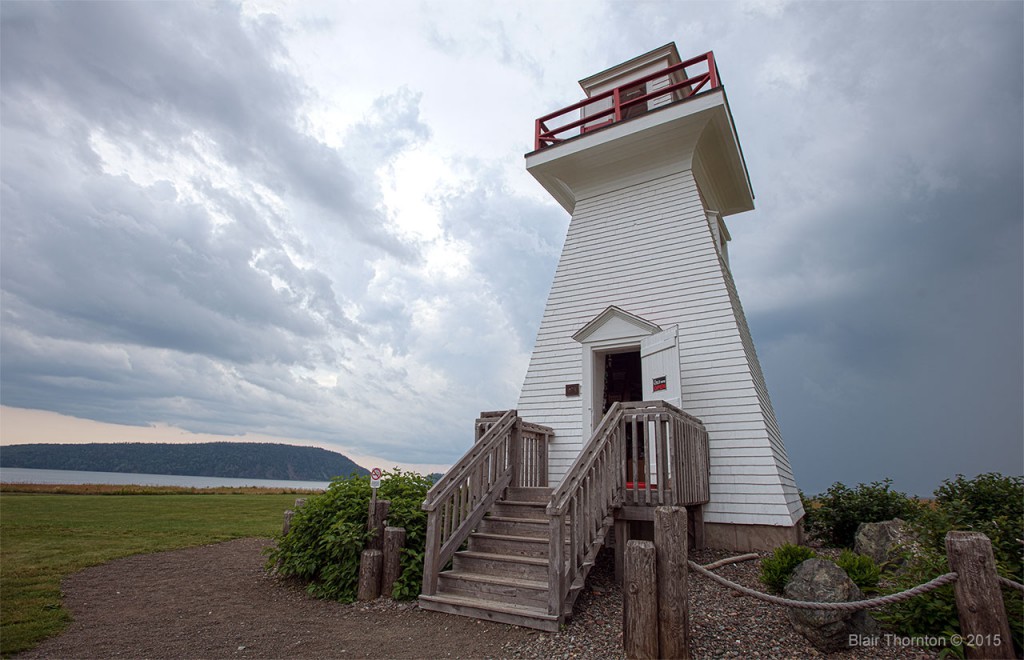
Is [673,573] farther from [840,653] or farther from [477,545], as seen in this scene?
[477,545]

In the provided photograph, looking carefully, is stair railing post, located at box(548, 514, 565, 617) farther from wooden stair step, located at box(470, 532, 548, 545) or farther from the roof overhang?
the roof overhang

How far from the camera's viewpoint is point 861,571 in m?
4.70

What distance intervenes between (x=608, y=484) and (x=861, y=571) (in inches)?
97.9

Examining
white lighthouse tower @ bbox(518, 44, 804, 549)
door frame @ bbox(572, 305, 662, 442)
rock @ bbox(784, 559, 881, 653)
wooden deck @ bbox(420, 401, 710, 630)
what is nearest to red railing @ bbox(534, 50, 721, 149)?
white lighthouse tower @ bbox(518, 44, 804, 549)

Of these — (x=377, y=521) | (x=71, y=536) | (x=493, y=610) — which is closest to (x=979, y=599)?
(x=493, y=610)

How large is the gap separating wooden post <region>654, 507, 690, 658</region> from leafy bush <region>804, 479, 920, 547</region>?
602 centimetres

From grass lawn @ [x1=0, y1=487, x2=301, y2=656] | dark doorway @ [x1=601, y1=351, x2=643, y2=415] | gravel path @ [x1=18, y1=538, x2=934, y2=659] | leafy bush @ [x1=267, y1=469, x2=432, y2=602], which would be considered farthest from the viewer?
dark doorway @ [x1=601, y1=351, x2=643, y2=415]

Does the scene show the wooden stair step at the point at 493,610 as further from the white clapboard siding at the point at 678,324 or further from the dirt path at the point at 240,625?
the white clapboard siding at the point at 678,324

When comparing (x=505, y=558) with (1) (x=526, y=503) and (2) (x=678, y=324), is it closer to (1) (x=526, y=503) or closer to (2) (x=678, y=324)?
(1) (x=526, y=503)

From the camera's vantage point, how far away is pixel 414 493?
699 centimetres

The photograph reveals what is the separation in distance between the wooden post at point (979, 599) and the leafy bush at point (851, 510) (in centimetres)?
518

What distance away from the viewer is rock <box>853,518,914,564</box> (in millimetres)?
6613

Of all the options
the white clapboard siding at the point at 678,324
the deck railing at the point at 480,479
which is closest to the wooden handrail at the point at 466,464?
the deck railing at the point at 480,479

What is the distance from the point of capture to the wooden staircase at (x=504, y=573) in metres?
4.95
